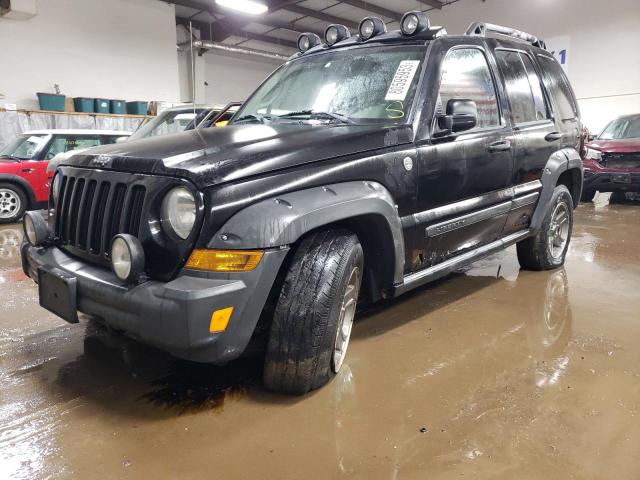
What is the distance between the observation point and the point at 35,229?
2.41m

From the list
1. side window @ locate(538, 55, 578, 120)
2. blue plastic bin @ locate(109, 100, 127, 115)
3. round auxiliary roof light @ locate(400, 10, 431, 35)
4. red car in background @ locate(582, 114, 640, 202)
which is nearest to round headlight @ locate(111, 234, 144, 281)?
round auxiliary roof light @ locate(400, 10, 431, 35)

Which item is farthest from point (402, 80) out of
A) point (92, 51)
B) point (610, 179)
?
point (92, 51)

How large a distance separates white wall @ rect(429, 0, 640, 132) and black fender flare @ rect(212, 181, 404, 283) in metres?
13.6

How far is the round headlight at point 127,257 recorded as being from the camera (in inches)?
72.6

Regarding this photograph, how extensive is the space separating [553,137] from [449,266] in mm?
1680

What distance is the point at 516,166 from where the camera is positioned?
3418mm

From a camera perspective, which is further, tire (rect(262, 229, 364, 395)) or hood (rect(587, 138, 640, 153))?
hood (rect(587, 138, 640, 153))

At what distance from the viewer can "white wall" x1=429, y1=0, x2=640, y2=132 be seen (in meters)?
12.7

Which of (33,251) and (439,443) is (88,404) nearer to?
(33,251)

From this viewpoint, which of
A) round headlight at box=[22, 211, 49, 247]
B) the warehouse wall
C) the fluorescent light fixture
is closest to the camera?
round headlight at box=[22, 211, 49, 247]

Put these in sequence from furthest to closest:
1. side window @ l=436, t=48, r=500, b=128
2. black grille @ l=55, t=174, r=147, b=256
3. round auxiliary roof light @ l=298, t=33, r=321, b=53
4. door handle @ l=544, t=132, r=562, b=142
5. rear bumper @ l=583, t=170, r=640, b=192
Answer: rear bumper @ l=583, t=170, r=640, b=192, door handle @ l=544, t=132, r=562, b=142, round auxiliary roof light @ l=298, t=33, r=321, b=53, side window @ l=436, t=48, r=500, b=128, black grille @ l=55, t=174, r=147, b=256

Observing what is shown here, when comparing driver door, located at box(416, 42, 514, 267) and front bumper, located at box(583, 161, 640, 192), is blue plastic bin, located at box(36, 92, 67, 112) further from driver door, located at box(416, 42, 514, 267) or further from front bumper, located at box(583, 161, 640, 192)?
front bumper, located at box(583, 161, 640, 192)

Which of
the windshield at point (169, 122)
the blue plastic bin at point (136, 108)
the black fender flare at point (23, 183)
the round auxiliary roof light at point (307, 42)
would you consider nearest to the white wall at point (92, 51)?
the blue plastic bin at point (136, 108)

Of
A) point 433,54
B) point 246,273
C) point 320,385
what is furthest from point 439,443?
point 433,54
